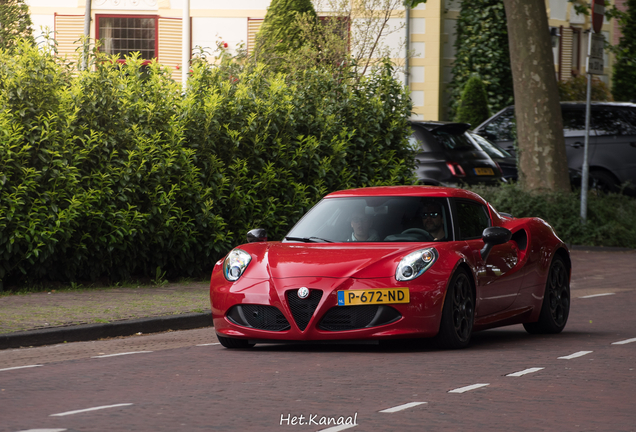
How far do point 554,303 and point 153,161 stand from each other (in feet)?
18.0

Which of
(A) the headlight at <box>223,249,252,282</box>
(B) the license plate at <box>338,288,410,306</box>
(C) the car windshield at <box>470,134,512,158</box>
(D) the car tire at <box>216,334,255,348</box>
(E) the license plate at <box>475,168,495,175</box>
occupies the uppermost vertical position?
(C) the car windshield at <box>470,134,512,158</box>

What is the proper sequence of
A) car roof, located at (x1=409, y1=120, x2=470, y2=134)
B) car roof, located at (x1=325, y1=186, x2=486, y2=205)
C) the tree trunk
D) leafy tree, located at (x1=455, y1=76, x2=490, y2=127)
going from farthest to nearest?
1. leafy tree, located at (x1=455, y1=76, x2=490, y2=127)
2. the tree trunk
3. car roof, located at (x1=409, y1=120, x2=470, y2=134)
4. car roof, located at (x1=325, y1=186, x2=486, y2=205)

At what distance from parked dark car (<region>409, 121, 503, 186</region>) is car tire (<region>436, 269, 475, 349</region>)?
32.5 feet

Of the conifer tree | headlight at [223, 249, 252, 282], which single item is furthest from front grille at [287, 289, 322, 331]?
the conifer tree

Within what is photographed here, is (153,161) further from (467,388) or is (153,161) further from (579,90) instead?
(579,90)

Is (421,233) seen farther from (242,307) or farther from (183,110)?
Result: (183,110)

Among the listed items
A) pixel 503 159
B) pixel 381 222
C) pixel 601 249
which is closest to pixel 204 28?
pixel 503 159

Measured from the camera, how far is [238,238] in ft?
45.6

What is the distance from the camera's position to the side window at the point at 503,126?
22.0m

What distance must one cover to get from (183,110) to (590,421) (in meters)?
8.72

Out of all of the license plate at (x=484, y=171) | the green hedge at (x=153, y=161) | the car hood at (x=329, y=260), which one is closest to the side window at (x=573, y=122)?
the license plate at (x=484, y=171)

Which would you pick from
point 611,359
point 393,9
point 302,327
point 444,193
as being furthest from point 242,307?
point 393,9

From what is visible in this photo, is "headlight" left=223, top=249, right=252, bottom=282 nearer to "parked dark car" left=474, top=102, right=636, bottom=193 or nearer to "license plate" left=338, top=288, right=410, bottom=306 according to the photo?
"license plate" left=338, top=288, right=410, bottom=306

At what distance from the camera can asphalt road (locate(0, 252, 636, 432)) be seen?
5492 mm
